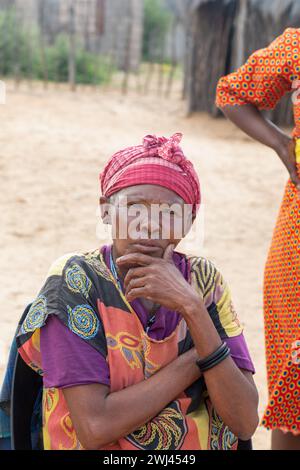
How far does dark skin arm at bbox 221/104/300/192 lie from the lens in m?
3.01

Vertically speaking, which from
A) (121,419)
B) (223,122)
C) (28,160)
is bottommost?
(223,122)

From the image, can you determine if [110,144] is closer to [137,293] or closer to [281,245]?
[281,245]

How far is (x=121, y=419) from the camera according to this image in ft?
6.15

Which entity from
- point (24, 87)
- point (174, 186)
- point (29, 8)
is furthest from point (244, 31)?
point (174, 186)

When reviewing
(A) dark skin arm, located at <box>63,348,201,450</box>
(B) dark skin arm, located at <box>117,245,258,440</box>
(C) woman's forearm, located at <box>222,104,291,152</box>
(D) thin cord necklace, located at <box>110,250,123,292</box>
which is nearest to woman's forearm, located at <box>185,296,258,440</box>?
(B) dark skin arm, located at <box>117,245,258,440</box>

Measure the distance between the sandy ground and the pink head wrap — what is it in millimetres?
1894

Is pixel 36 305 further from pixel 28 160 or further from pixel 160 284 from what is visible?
pixel 28 160

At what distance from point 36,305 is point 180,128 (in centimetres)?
1028

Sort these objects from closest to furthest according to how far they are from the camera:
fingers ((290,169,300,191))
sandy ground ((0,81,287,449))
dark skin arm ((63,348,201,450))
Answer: dark skin arm ((63,348,201,450)) < fingers ((290,169,300,191)) < sandy ground ((0,81,287,449))

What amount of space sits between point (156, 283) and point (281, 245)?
110 cm

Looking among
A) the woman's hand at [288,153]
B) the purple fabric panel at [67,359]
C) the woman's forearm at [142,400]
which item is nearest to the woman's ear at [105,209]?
the purple fabric panel at [67,359]

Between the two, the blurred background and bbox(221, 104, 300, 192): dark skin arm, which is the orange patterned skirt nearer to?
bbox(221, 104, 300, 192): dark skin arm

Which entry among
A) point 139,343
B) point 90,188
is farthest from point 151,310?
point 90,188

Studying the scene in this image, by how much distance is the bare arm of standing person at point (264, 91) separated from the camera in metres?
2.88
